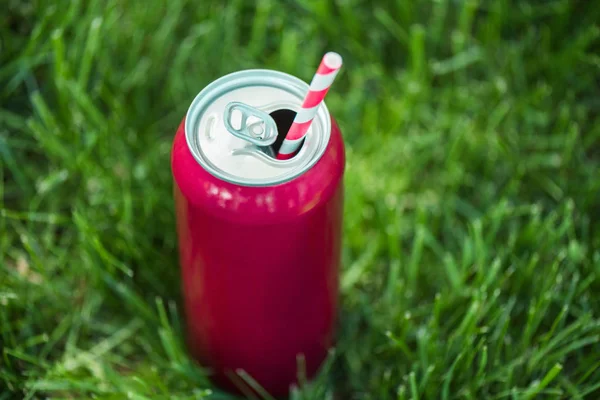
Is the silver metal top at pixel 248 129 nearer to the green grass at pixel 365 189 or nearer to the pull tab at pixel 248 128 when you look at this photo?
the pull tab at pixel 248 128

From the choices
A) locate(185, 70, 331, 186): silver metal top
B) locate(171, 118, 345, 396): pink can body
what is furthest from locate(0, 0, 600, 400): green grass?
locate(185, 70, 331, 186): silver metal top

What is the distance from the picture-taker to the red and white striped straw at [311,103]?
1057mm

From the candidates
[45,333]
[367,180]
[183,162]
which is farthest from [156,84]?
[183,162]

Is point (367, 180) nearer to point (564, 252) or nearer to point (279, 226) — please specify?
point (564, 252)

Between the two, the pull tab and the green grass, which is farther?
the green grass

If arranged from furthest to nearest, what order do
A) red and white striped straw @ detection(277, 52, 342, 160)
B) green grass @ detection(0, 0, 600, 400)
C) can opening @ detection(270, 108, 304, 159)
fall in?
green grass @ detection(0, 0, 600, 400), can opening @ detection(270, 108, 304, 159), red and white striped straw @ detection(277, 52, 342, 160)

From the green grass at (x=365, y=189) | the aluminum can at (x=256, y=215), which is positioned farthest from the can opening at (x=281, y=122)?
the green grass at (x=365, y=189)

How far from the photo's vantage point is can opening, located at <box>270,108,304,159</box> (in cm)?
121

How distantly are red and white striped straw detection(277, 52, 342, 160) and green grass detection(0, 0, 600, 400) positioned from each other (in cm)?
→ 45

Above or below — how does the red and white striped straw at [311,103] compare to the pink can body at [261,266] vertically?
above

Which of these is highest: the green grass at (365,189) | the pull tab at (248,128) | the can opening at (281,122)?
the pull tab at (248,128)

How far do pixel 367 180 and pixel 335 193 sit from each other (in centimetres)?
59

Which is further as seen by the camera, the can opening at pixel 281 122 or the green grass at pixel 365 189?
Answer: the green grass at pixel 365 189

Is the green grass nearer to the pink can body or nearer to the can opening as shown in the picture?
the pink can body
